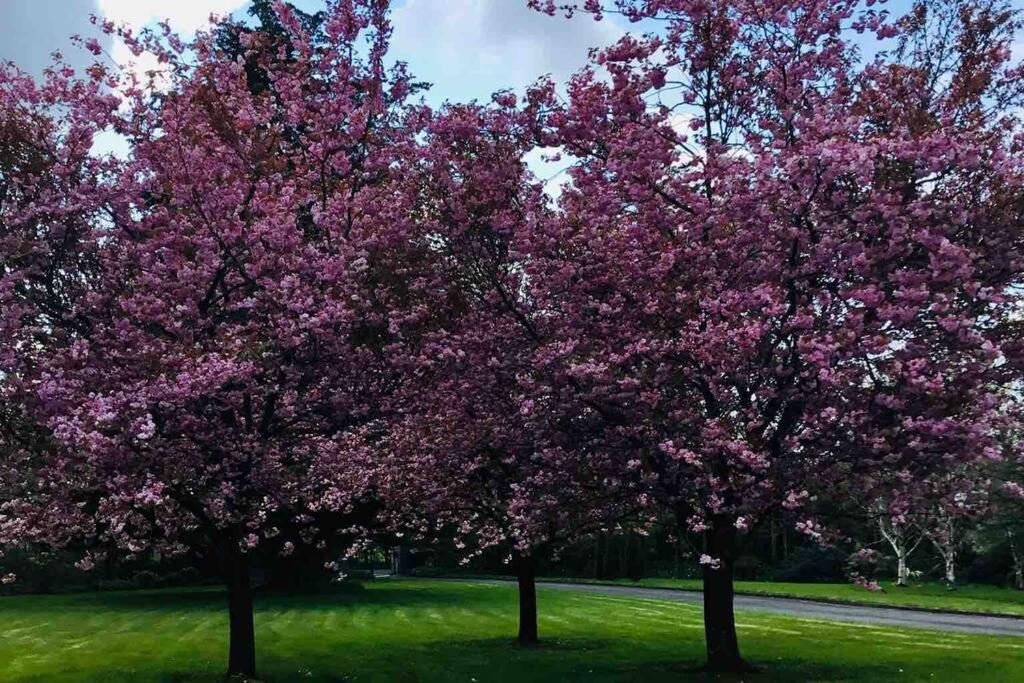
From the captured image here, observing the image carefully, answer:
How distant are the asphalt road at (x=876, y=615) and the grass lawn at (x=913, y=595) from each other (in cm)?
126

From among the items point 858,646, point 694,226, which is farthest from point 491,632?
point 694,226

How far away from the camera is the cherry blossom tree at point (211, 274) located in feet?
49.4

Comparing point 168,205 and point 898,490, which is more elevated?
point 168,205

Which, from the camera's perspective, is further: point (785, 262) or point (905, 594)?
point (905, 594)

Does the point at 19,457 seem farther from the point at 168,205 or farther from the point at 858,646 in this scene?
the point at 858,646

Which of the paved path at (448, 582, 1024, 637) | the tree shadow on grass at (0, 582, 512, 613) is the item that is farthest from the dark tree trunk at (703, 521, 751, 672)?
the tree shadow on grass at (0, 582, 512, 613)

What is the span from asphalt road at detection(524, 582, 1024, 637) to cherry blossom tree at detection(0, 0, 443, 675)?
2225 cm

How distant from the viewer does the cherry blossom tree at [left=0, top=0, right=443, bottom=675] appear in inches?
593

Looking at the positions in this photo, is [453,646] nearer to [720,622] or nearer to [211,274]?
[720,622]

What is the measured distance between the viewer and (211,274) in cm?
1592

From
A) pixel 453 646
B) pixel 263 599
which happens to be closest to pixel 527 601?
pixel 453 646

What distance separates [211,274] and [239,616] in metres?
6.97

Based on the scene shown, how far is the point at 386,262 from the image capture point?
1678 cm

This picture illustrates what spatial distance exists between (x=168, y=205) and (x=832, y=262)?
474 inches
